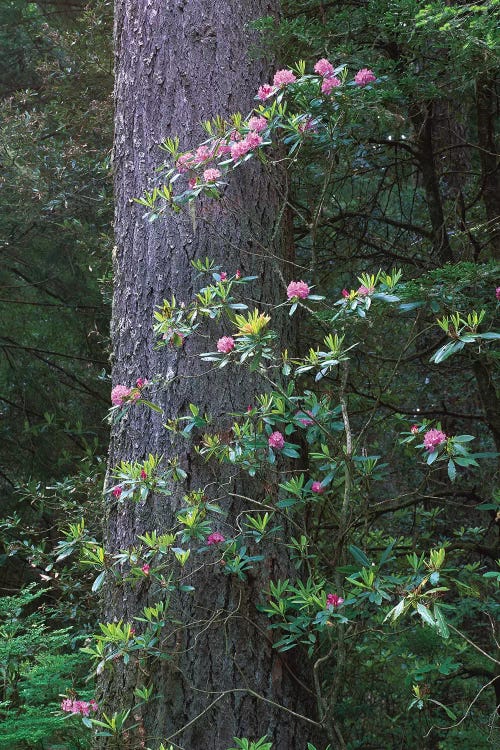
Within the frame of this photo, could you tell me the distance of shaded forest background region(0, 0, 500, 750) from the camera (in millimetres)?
3283

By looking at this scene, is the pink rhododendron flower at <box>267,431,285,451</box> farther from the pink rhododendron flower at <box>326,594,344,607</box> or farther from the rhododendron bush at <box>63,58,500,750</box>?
the pink rhododendron flower at <box>326,594,344,607</box>

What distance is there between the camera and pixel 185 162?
2.90 m

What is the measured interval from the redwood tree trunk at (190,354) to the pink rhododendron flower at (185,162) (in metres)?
0.21

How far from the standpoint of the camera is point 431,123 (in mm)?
4023

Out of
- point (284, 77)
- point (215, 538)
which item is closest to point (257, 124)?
point (284, 77)

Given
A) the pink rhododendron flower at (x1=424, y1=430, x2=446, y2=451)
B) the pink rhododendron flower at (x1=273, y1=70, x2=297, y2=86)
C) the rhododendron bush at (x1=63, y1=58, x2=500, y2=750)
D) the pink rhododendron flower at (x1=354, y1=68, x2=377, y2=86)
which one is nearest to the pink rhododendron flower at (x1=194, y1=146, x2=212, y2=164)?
the rhododendron bush at (x1=63, y1=58, x2=500, y2=750)

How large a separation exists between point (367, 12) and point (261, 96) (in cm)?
74

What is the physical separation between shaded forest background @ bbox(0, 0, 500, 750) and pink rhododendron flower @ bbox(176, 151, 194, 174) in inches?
19.1

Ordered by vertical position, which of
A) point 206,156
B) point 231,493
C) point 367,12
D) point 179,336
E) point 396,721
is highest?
point 367,12

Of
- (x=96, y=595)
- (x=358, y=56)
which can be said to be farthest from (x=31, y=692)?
(x=358, y=56)

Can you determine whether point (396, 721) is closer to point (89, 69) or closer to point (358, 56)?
point (358, 56)

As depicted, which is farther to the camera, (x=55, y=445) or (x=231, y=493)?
(x=55, y=445)

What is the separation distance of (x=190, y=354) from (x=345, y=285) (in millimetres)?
2264

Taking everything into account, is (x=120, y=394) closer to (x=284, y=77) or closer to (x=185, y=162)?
(x=185, y=162)
